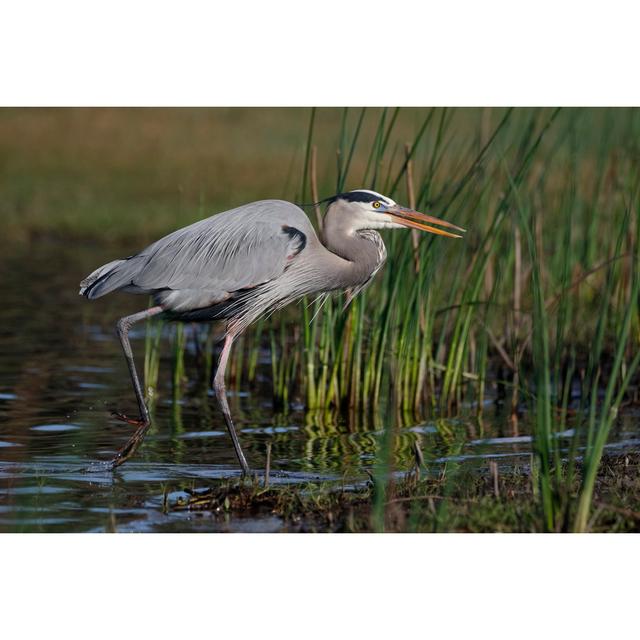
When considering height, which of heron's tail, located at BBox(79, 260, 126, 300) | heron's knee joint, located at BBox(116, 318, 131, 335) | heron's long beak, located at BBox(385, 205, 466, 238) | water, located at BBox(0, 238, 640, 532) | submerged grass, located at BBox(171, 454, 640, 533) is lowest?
water, located at BBox(0, 238, 640, 532)

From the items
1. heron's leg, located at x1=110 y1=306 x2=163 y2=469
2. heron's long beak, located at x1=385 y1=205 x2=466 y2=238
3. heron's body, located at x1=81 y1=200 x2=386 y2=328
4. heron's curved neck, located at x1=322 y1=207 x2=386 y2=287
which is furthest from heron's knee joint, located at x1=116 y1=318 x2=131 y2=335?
heron's long beak, located at x1=385 y1=205 x2=466 y2=238

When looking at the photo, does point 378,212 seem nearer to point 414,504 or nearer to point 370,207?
point 370,207

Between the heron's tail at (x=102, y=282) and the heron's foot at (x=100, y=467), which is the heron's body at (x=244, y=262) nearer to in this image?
the heron's tail at (x=102, y=282)

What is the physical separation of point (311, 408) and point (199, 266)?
154 centimetres

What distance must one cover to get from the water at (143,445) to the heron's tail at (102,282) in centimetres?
95

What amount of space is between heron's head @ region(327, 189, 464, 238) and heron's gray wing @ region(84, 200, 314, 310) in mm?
298

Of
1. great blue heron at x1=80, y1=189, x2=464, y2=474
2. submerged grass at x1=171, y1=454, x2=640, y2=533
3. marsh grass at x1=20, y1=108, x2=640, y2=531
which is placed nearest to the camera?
submerged grass at x1=171, y1=454, x2=640, y2=533

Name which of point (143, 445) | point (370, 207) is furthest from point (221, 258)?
point (143, 445)

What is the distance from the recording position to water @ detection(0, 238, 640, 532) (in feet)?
17.4

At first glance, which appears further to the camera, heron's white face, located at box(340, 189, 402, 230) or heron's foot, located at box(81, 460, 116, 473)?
heron's white face, located at box(340, 189, 402, 230)

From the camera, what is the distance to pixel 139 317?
662 centimetres

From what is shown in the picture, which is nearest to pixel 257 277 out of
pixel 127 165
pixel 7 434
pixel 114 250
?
pixel 7 434

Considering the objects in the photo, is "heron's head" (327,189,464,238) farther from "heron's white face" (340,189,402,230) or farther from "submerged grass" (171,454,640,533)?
"submerged grass" (171,454,640,533)

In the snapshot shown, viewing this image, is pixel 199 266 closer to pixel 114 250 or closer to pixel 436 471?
pixel 436 471
